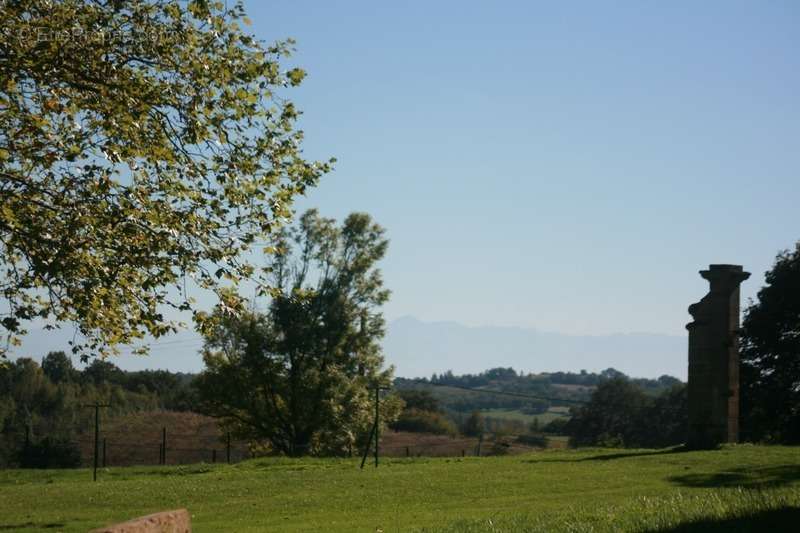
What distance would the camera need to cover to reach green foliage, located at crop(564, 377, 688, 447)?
70.8 meters

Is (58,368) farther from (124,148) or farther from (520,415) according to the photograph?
(124,148)

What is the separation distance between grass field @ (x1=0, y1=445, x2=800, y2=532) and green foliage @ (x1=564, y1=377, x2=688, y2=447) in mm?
38363

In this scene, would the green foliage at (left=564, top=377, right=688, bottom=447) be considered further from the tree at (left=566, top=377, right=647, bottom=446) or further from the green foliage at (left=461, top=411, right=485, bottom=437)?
the green foliage at (left=461, top=411, right=485, bottom=437)

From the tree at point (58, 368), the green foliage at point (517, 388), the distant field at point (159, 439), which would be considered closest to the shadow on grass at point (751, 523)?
the distant field at point (159, 439)

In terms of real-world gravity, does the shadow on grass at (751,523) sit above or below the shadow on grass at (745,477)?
above

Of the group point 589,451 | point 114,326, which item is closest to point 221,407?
point 589,451

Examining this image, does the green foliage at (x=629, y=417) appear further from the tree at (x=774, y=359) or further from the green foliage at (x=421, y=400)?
the green foliage at (x=421, y=400)

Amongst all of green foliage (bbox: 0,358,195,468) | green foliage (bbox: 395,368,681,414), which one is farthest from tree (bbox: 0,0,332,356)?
green foliage (bbox: 395,368,681,414)

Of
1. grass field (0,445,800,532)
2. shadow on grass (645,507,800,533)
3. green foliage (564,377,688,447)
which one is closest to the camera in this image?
shadow on grass (645,507,800,533)

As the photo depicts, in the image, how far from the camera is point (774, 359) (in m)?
51.8

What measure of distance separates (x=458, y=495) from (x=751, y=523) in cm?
1189

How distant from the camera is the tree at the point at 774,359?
49.9 m

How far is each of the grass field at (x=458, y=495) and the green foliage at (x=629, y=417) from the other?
38.4 meters

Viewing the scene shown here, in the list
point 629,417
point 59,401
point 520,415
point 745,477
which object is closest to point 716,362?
point 745,477
